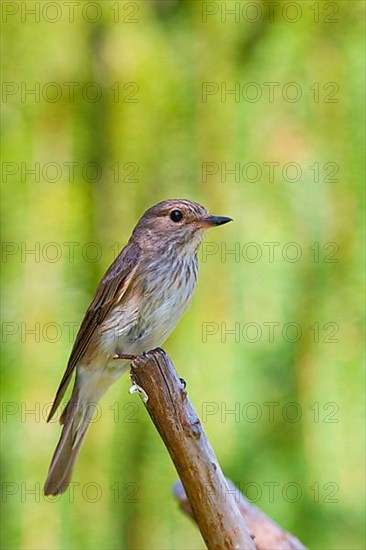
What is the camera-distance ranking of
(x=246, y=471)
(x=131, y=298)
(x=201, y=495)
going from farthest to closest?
(x=246, y=471)
(x=131, y=298)
(x=201, y=495)

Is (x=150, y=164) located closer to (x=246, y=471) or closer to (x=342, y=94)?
(x=342, y=94)

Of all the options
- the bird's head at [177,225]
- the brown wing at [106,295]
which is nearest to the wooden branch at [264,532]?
the brown wing at [106,295]

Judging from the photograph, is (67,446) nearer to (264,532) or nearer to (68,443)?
(68,443)

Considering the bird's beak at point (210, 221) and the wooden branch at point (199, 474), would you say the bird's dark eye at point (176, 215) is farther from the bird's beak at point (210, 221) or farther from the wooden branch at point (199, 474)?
the wooden branch at point (199, 474)

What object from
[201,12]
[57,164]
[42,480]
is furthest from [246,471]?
[201,12]

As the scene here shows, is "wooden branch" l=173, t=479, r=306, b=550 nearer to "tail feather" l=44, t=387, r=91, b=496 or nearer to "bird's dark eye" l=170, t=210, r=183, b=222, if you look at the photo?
"tail feather" l=44, t=387, r=91, b=496

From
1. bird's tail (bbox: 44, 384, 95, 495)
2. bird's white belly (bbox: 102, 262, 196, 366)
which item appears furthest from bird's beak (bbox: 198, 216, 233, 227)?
bird's tail (bbox: 44, 384, 95, 495)

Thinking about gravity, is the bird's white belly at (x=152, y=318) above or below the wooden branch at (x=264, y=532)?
above

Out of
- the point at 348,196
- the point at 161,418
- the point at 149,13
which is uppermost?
the point at 149,13
